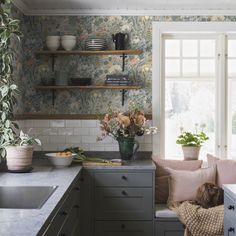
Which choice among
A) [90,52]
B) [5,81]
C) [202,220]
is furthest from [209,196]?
[5,81]

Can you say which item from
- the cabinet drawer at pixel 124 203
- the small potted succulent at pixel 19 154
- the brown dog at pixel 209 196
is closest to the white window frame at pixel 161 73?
the cabinet drawer at pixel 124 203

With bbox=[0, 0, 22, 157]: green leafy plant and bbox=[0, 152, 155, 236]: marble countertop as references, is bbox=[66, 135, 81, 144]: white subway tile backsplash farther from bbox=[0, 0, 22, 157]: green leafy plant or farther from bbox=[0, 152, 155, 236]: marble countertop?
bbox=[0, 0, 22, 157]: green leafy plant

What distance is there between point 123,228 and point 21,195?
1345 millimetres

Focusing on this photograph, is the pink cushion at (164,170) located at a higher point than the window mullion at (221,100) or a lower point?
lower

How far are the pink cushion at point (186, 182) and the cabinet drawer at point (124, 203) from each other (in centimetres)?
26

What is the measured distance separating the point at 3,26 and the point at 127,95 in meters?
1.64

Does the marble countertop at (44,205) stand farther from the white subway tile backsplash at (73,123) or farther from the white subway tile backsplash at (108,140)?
the white subway tile backsplash at (108,140)

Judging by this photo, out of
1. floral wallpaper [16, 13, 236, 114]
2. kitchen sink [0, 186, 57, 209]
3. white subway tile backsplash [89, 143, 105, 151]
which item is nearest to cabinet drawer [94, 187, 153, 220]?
white subway tile backsplash [89, 143, 105, 151]

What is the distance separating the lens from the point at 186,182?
4.03 metres

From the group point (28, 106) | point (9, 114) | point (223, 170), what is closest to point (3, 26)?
point (9, 114)

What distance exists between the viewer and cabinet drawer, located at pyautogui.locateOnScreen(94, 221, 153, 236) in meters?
3.92

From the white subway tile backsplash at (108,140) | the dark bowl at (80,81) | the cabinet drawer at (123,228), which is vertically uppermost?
the dark bowl at (80,81)

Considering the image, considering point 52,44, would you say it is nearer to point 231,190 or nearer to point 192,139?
point 192,139

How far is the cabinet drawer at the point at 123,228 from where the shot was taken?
12.9 ft
